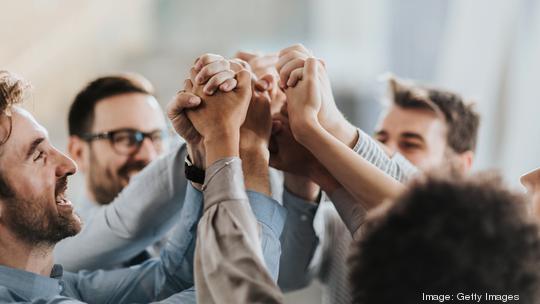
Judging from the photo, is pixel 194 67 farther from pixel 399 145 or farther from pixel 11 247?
pixel 399 145

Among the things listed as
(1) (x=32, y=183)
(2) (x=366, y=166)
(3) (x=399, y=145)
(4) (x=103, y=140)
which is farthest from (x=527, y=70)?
(1) (x=32, y=183)

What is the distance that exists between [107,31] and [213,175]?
430 centimetres

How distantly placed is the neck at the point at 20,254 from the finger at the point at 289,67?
1.66 ft

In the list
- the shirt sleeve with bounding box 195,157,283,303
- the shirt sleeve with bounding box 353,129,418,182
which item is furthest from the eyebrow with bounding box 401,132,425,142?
the shirt sleeve with bounding box 195,157,283,303

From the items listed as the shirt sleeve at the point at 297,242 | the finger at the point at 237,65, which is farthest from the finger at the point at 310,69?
the shirt sleeve at the point at 297,242

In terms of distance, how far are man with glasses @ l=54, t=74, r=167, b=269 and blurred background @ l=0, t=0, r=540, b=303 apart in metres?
1.02

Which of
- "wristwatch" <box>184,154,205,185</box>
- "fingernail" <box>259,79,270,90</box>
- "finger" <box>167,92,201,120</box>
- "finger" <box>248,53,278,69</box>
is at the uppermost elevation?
"finger" <box>248,53,278,69</box>

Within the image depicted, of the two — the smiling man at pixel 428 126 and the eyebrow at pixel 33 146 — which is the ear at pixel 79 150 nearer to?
the eyebrow at pixel 33 146

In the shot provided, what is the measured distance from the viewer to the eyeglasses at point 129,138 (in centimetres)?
177

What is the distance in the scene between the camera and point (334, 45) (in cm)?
545

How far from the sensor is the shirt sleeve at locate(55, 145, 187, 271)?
139cm

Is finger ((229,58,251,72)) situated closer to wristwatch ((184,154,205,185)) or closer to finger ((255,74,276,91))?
finger ((255,74,276,91))

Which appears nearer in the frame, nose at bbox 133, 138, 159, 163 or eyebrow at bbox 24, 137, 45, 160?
eyebrow at bbox 24, 137, 45, 160

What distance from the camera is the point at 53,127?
421 cm
